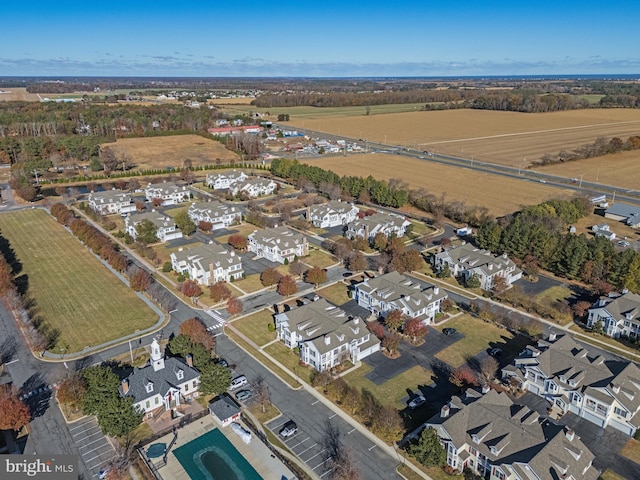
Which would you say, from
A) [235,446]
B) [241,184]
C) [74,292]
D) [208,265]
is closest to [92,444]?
[235,446]

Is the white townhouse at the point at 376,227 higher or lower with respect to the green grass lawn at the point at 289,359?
higher

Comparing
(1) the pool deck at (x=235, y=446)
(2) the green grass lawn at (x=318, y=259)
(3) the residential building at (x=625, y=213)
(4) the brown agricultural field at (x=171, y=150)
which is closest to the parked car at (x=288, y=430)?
(1) the pool deck at (x=235, y=446)

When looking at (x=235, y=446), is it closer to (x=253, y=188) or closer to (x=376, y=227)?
(x=376, y=227)

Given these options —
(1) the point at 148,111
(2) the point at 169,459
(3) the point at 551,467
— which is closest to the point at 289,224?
(2) the point at 169,459

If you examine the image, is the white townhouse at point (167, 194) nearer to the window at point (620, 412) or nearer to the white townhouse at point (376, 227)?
the white townhouse at point (376, 227)

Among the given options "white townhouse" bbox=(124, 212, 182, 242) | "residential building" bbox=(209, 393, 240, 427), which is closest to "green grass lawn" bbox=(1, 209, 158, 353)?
"white townhouse" bbox=(124, 212, 182, 242)

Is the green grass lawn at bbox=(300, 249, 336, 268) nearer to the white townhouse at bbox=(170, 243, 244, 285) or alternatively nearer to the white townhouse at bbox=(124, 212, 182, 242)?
the white townhouse at bbox=(170, 243, 244, 285)
